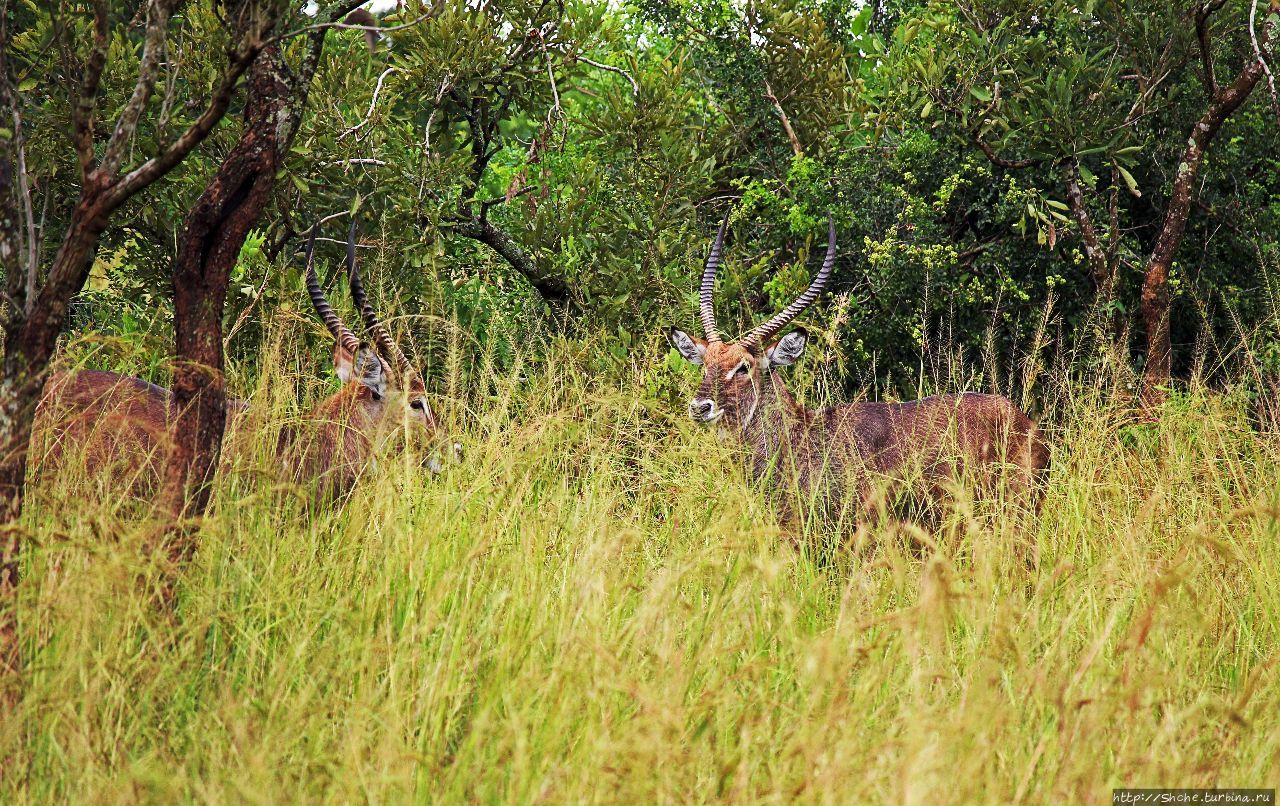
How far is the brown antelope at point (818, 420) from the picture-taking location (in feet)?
17.4

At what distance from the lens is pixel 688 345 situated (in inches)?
230

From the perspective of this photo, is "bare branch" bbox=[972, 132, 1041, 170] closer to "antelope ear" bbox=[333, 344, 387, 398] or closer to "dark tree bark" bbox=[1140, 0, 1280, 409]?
"dark tree bark" bbox=[1140, 0, 1280, 409]

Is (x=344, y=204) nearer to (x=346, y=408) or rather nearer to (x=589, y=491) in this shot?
(x=346, y=408)

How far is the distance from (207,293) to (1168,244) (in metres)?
4.92

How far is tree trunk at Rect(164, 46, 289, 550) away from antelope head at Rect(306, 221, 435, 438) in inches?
56.9

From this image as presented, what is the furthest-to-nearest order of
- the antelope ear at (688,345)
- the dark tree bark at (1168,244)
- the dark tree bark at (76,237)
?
the dark tree bark at (1168,244) → the antelope ear at (688,345) → the dark tree bark at (76,237)

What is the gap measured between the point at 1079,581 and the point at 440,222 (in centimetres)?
338

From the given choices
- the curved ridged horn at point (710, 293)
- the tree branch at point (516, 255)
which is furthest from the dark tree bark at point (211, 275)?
the tree branch at point (516, 255)

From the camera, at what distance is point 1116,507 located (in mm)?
4344

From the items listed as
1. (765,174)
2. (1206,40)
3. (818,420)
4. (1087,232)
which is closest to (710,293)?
(818,420)

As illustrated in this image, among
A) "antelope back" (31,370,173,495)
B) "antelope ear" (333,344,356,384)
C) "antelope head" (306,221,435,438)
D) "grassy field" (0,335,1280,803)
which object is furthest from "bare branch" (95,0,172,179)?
"antelope ear" (333,344,356,384)

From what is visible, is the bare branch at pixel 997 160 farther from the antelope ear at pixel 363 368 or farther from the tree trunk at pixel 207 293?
the tree trunk at pixel 207 293

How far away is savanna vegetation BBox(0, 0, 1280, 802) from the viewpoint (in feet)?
7.86

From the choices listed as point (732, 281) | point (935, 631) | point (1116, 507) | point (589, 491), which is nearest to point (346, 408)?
point (589, 491)
